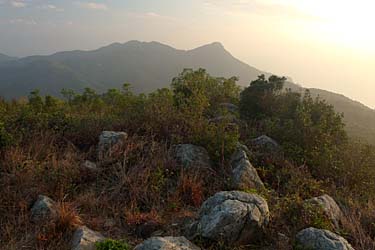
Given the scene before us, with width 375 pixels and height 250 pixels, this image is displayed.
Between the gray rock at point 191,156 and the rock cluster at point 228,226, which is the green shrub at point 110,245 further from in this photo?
the gray rock at point 191,156

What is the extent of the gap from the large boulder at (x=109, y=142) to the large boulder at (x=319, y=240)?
3732mm

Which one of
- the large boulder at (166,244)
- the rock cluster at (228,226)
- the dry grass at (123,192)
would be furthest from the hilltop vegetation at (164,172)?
the large boulder at (166,244)

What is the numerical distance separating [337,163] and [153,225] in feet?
15.2

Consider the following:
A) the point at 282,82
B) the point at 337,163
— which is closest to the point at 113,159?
the point at 337,163

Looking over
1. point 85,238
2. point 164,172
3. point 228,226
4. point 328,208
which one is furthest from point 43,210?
point 328,208

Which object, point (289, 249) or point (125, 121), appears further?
point (125, 121)

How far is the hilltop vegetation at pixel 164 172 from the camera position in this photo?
5.63m

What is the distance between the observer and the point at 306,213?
573 centimetres

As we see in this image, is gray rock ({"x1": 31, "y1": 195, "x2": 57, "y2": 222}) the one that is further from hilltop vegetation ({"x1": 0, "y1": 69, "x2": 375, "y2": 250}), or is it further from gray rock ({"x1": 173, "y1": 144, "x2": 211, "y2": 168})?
gray rock ({"x1": 173, "y1": 144, "x2": 211, "y2": 168})

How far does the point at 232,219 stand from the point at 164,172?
81.7 inches

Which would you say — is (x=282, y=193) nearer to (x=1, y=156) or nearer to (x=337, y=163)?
(x=337, y=163)

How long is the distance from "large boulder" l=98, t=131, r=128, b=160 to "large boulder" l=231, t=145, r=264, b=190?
7.21 ft

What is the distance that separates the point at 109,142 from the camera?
765cm

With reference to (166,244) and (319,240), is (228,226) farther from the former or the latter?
(319,240)
